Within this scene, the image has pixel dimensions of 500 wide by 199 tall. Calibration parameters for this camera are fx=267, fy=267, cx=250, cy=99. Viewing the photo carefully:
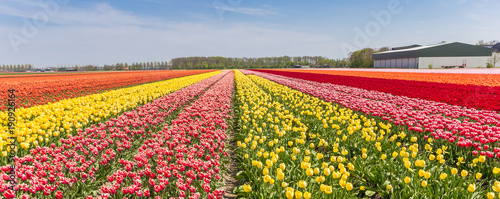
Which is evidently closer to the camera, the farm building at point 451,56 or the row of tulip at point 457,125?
the row of tulip at point 457,125

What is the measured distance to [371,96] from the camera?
12.1 m

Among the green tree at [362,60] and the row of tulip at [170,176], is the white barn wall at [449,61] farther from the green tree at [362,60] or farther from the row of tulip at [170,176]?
the row of tulip at [170,176]

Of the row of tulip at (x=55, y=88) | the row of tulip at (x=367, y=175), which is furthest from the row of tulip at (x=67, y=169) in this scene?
the row of tulip at (x=55, y=88)

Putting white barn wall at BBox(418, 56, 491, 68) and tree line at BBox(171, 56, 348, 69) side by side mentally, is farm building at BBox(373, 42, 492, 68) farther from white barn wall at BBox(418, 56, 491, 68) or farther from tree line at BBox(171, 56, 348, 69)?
tree line at BBox(171, 56, 348, 69)

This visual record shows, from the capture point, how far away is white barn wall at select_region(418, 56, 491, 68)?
7225 cm

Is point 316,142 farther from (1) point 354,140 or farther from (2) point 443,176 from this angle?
(2) point 443,176

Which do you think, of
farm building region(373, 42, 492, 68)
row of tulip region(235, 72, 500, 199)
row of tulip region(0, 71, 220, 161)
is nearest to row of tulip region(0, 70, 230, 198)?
row of tulip region(0, 71, 220, 161)

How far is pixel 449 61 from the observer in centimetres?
7294

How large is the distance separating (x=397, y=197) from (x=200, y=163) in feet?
9.01

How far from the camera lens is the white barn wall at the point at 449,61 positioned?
7225 cm

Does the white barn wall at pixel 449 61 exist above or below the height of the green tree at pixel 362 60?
below

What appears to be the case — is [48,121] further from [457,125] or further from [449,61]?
[449,61]

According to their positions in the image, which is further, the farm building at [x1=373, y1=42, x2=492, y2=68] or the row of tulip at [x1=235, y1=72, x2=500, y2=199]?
the farm building at [x1=373, y1=42, x2=492, y2=68]

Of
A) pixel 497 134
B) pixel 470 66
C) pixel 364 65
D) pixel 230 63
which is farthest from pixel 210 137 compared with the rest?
pixel 230 63
